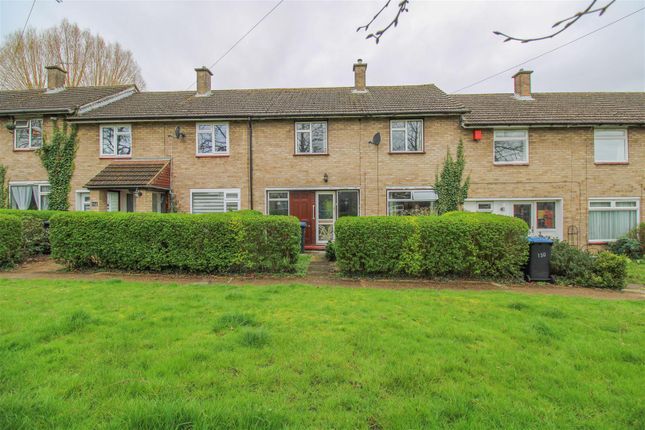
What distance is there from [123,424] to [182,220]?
608 cm

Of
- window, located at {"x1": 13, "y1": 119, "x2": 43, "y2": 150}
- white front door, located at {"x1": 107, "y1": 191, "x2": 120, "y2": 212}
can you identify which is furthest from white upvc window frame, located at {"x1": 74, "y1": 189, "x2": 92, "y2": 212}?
window, located at {"x1": 13, "y1": 119, "x2": 43, "y2": 150}

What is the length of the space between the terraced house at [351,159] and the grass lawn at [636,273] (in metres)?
2.93

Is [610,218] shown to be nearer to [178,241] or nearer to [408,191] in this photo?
[408,191]

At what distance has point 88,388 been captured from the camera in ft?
8.37

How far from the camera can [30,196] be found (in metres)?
13.9

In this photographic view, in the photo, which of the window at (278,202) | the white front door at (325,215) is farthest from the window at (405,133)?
the window at (278,202)

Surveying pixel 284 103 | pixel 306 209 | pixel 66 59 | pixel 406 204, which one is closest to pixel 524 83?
pixel 406 204

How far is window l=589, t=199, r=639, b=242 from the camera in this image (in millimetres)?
12969

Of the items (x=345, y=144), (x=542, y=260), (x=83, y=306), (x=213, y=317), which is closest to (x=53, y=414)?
(x=213, y=317)

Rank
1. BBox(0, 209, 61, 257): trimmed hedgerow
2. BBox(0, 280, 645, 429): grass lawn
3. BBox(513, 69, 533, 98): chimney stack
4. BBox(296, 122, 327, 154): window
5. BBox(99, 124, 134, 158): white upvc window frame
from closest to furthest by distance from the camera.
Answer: BBox(0, 280, 645, 429): grass lawn → BBox(0, 209, 61, 257): trimmed hedgerow → BBox(296, 122, 327, 154): window → BBox(99, 124, 134, 158): white upvc window frame → BBox(513, 69, 533, 98): chimney stack

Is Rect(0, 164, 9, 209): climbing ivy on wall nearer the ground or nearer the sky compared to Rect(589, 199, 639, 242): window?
nearer the sky

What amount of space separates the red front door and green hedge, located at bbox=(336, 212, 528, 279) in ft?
18.7

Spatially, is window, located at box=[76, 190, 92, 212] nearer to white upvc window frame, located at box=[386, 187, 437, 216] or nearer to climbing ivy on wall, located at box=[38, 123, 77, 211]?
climbing ivy on wall, located at box=[38, 123, 77, 211]

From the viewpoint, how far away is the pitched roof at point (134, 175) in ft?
39.9
